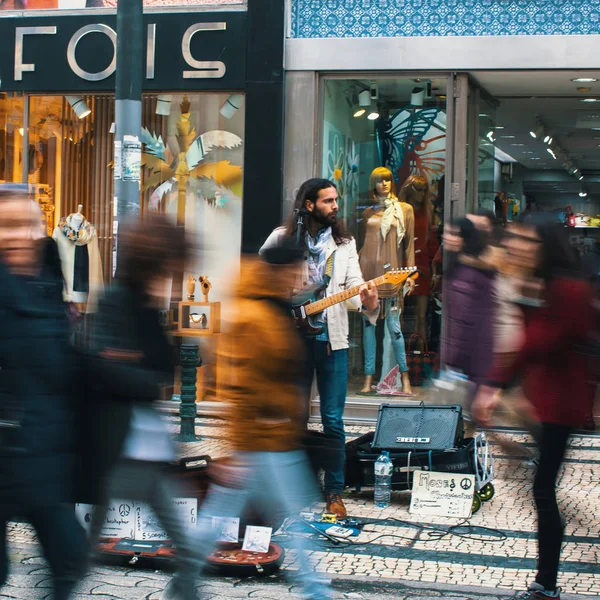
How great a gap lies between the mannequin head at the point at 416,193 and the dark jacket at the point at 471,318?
3.75 metres

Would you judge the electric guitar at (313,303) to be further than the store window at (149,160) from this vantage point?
No

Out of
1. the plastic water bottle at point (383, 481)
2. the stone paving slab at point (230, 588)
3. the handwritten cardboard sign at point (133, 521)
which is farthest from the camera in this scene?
the plastic water bottle at point (383, 481)

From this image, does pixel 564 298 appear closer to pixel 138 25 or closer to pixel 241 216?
pixel 138 25

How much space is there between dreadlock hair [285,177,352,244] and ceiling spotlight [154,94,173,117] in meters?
4.43

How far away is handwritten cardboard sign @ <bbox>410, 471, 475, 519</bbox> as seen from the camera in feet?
21.7

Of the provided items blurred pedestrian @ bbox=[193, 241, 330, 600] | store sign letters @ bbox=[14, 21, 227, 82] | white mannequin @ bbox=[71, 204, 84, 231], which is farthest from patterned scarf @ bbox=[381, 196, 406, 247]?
blurred pedestrian @ bbox=[193, 241, 330, 600]

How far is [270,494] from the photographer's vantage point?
436 centimetres

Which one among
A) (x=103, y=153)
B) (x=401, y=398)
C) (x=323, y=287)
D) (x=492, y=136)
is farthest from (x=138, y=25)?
(x=492, y=136)

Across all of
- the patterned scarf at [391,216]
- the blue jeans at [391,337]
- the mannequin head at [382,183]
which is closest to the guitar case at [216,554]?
the blue jeans at [391,337]

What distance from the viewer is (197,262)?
453cm

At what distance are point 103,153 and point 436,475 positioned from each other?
570cm

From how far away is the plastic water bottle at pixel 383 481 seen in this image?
6840 millimetres

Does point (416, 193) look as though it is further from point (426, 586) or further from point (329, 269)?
Answer: point (426, 586)

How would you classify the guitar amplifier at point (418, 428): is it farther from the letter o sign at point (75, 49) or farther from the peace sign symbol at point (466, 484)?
the letter o sign at point (75, 49)
